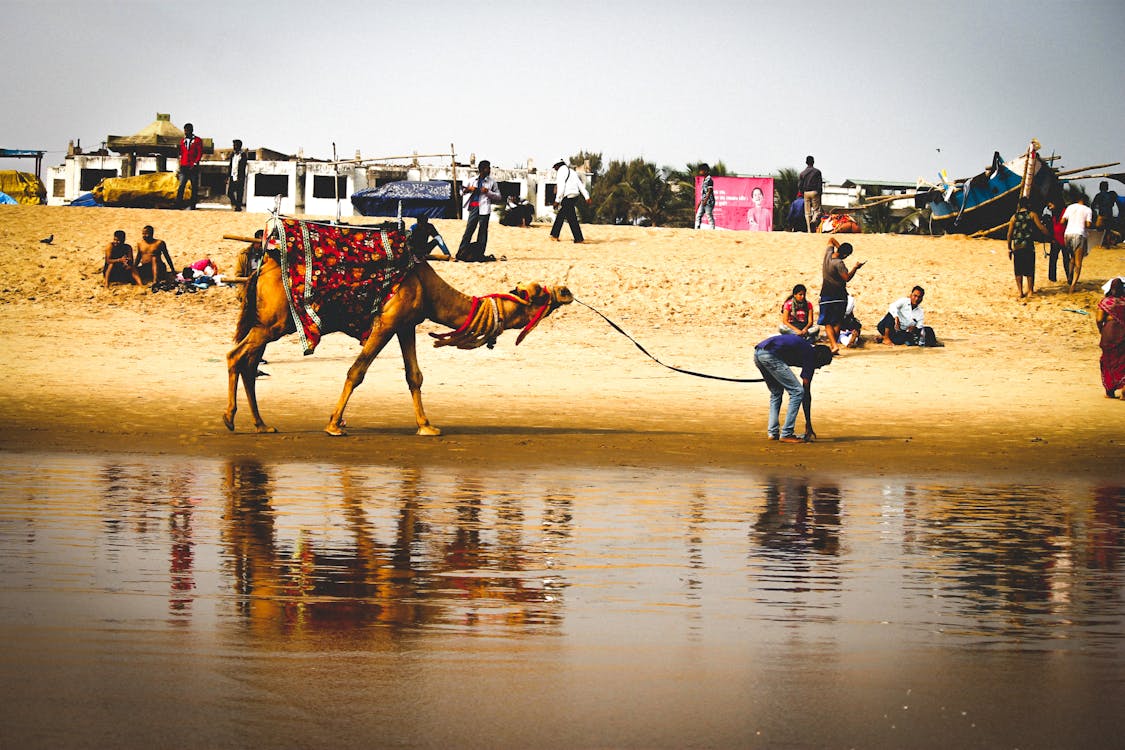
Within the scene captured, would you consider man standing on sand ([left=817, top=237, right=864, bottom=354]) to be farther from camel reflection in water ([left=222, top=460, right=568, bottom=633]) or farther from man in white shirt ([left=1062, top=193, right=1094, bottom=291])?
camel reflection in water ([left=222, top=460, right=568, bottom=633])

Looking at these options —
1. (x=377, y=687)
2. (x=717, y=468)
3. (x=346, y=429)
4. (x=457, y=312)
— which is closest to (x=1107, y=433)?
(x=717, y=468)

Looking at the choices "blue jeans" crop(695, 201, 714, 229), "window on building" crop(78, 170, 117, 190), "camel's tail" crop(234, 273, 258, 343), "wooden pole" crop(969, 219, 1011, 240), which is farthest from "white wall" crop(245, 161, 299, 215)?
"camel's tail" crop(234, 273, 258, 343)

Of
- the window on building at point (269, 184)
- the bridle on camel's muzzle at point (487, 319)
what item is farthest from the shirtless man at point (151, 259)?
the window on building at point (269, 184)

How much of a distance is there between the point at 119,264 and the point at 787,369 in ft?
49.5

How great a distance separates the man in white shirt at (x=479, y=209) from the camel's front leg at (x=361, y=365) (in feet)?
34.4

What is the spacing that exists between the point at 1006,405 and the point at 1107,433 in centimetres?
192

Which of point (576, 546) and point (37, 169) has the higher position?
point (37, 169)

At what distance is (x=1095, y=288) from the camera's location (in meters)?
24.8

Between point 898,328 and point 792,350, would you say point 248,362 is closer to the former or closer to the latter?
point 792,350

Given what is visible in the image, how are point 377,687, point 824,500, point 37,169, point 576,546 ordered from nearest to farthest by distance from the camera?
point 377,687, point 576,546, point 824,500, point 37,169

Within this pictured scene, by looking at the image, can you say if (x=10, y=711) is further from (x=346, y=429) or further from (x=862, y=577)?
(x=346, y=429)

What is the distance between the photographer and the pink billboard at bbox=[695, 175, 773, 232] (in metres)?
40.1

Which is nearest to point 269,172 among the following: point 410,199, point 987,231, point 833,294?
point 410,199

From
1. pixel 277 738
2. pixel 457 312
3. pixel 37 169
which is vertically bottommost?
pixel 277 738
